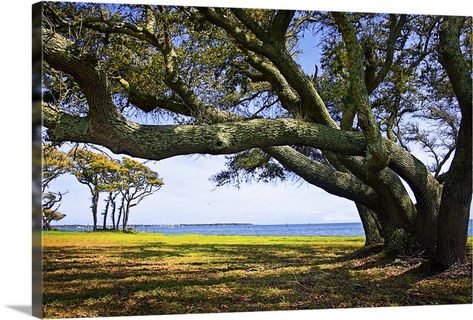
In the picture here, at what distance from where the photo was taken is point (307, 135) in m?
5.78

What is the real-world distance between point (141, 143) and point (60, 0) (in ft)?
4.55

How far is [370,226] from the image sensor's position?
6.73m

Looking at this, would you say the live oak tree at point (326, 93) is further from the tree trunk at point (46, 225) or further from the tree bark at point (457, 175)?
the tree trunk at point (46, 225)

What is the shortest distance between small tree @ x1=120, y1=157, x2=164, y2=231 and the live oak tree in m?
0.48

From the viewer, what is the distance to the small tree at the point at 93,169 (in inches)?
218

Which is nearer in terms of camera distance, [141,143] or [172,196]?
[141,143]

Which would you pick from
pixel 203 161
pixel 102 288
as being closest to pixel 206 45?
pixel 203 161

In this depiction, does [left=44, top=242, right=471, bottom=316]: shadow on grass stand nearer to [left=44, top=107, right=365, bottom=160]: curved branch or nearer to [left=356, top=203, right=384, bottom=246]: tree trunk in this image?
[left=356, top=203, right=384, bottom=246]: tree trunk

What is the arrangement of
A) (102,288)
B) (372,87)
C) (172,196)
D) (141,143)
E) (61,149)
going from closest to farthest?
(141,143) < (61,149) < (102,288) < (172,196) < (372,87)

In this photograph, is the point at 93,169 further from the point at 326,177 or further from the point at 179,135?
the point at 326,177

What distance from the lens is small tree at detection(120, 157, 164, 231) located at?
226 inches

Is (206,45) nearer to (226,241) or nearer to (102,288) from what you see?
(226,241)

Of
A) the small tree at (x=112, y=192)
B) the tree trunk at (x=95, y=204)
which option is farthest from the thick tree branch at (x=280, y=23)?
the tree trunk at (x=95, y=204)

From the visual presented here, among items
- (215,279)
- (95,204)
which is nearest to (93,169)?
(95,204)
